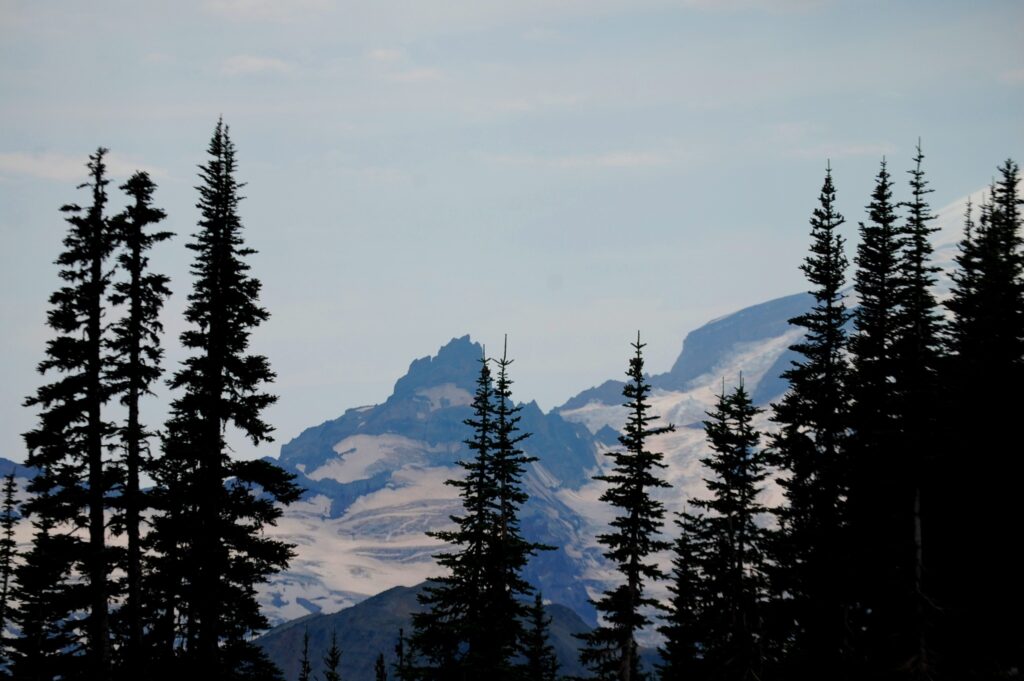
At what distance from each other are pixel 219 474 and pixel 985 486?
91.3ft

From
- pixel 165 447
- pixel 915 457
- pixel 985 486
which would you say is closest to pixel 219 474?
pixel 165 447

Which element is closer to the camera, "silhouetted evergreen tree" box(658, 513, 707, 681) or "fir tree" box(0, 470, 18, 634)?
"silhouetted evergreen tree" box(658, 513, 707, 681)

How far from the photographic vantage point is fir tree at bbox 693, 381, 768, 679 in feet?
127

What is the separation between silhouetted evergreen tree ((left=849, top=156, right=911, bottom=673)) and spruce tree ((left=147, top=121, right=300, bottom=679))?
59.0 feet

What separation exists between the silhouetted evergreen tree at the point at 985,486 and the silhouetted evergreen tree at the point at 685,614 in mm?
12263

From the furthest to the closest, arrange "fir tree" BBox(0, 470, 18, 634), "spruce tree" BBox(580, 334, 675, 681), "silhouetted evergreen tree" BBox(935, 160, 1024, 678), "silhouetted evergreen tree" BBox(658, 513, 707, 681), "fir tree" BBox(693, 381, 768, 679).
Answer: "fir tree" BBox(0, 470, 18, 634), "silhouetted evergreen tree" BBox(658, 513, 707, 681), "fir tree" BBox(693, 381, 768, 679), "spruce tree" BBox(580, 334, 675, 681), "silhouetted evergreen tree" BBox(935, 160, 1024, 678)

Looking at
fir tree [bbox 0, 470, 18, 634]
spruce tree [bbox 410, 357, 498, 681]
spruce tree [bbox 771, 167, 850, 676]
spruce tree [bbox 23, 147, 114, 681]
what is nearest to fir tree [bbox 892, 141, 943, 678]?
spruce tree [bbox 771, 167, 850, 676]

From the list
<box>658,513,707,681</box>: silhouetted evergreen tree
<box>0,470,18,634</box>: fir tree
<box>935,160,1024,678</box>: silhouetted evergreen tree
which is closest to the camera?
<box>935,160,1024,678</box>: silhouetted evergreen tree

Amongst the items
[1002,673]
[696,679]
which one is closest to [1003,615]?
[1002,673]

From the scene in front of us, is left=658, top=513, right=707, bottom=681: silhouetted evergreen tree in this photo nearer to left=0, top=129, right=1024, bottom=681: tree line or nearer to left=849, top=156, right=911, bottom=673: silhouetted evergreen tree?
left=0, top=129, right=1024, bottom=681: tree line

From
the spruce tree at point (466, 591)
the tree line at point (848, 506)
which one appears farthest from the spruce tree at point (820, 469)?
the spruce tree at point (466, 591)

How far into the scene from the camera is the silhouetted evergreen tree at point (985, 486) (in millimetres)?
34250

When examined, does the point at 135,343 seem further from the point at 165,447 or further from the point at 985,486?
the point at 985,486

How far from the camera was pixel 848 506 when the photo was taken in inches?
1478
